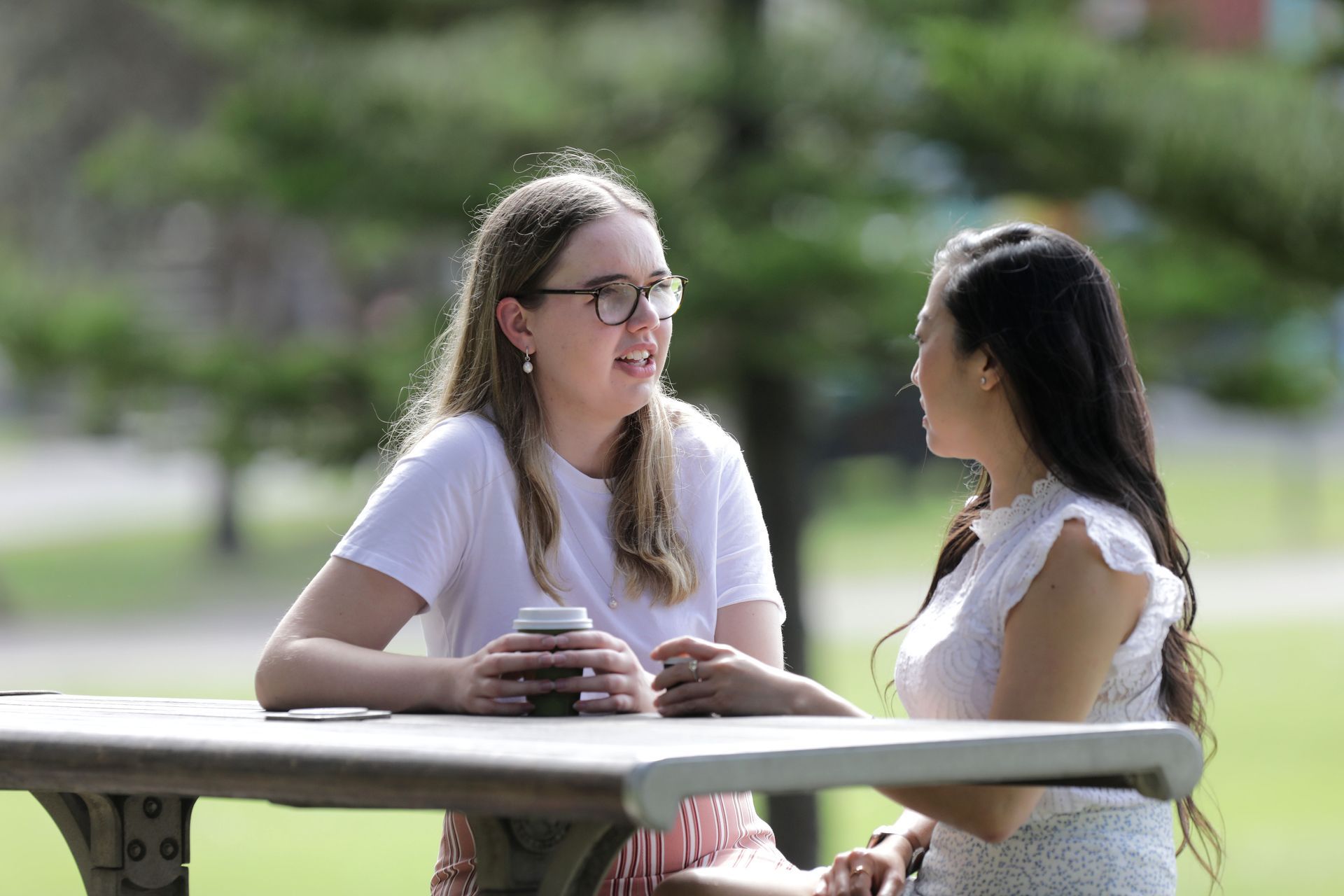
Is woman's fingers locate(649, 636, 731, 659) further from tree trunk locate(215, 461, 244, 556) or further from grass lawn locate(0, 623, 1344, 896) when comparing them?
tree trunk locate(215, 461, 244, 556)

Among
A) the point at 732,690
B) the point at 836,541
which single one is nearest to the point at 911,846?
the point at 732,690

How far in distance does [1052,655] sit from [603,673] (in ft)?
1.88

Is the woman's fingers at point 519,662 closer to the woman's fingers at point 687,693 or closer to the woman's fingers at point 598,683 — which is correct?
the woman's fingers at point 598,683

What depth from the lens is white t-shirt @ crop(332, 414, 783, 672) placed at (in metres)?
2.58

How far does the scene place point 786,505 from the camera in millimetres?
7316

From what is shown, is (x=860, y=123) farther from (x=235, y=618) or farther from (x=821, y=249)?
(x=235, y=618)

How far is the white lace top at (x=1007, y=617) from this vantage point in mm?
2209

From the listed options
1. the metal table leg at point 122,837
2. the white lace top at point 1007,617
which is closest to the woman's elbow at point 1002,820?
the white lace top at point 1007,617

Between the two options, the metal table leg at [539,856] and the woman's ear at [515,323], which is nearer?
the metal table leg at [539,856]

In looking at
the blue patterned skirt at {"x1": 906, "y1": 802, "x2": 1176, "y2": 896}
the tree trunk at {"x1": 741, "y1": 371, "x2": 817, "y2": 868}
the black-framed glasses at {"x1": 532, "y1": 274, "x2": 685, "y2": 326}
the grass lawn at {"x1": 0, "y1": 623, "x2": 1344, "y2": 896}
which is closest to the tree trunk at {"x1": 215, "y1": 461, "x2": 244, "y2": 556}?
the grass lawn at {"x1": 0, "y1": 623, "x2": 1344, "y2": 896}

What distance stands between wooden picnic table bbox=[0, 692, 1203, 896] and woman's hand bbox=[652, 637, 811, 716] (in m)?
0.06

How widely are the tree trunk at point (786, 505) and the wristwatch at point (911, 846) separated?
15.1 ft

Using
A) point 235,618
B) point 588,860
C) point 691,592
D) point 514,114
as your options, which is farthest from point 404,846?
point 235,618

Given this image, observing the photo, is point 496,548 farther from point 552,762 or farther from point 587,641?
point 552,762
